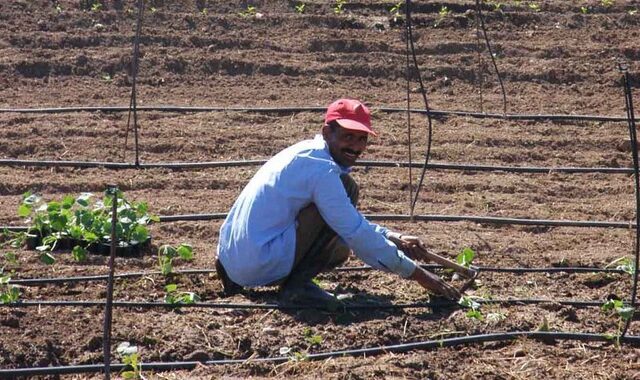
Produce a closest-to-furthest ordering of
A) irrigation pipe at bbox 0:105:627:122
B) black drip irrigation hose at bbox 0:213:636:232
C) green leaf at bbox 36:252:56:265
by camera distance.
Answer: green leaf at bbox 36:252:56:265, black drip irrigation hose at bbox 0:213:636:232, irrigation pipe at bbox 0:105:627:122

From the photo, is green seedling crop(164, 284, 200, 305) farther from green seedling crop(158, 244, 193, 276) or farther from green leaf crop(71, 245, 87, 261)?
green leaf crop(71, 245, 87, 261)

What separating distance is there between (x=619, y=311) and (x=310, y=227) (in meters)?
1.32

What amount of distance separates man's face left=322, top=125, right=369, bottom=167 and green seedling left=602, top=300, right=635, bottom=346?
125 cm

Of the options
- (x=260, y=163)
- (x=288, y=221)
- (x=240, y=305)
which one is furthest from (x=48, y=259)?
(x=260, y=163)

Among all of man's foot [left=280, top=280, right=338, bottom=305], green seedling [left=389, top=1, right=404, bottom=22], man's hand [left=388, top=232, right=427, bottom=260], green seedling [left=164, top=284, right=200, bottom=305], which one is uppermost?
green seedling [left=389, top=1, right=404, bottom=22]

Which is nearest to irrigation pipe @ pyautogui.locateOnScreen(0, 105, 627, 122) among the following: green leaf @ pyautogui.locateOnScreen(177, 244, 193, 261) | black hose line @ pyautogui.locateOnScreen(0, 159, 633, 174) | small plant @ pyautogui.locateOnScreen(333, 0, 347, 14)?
black hose line @ pyautogui.locateOnScreen(0, 159, 633, 174)

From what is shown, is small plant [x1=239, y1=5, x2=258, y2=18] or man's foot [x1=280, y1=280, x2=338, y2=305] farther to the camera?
small plant [x1=239, y1=5, x2=258, y2=18]

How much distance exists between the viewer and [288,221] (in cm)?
489

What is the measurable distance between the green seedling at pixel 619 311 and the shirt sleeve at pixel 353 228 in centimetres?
87

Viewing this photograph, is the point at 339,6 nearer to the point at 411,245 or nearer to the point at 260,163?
the point at 260,163

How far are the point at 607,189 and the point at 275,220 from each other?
3.05m

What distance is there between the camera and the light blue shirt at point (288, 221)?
468cm

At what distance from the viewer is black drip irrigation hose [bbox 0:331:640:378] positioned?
4.25 m

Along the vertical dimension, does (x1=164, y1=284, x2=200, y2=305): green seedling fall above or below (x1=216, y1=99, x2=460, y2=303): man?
below
